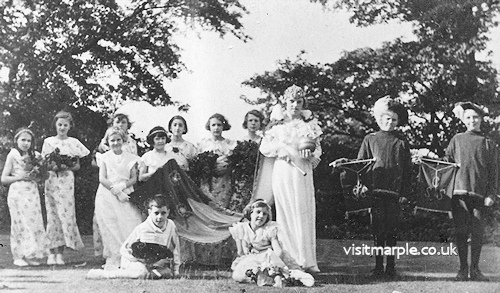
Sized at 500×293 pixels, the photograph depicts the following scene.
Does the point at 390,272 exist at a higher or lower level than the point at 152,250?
lower


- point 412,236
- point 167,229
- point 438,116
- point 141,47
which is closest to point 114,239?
point 167,229

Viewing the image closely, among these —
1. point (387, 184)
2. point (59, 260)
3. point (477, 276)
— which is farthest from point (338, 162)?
point (59, 260)

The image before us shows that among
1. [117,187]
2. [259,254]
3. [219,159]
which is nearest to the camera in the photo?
[259,254]

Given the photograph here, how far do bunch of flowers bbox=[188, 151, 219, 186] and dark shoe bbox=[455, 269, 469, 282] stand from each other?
8.17 feet

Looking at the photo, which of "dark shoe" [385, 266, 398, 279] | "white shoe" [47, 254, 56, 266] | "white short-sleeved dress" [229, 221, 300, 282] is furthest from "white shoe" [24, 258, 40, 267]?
"dark shoe" [385, 266, 398, 279]

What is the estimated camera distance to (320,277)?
626 cm

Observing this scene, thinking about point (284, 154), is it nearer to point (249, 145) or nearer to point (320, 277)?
point (249, 145)

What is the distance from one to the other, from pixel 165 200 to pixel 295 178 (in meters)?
1.21

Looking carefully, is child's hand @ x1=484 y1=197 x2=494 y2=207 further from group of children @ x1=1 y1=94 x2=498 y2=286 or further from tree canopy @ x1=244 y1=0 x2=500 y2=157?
tree canopy @ x1=244 y1=0 x2=500 y2=157

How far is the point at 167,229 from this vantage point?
20.7 ft

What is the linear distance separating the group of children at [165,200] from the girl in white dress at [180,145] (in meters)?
0.01

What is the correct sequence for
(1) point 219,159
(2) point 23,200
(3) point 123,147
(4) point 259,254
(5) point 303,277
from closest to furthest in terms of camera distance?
(5) point 303,277 < (4) point 259,254 < (2) point 23,200 < (3) point 123,147 < (1) point 219,159

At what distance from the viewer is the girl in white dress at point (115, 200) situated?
6609 mm

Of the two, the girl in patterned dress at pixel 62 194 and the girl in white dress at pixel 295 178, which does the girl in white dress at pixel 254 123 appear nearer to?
the girl in white dress at pixel 295 178
